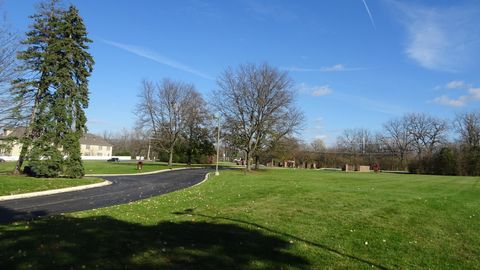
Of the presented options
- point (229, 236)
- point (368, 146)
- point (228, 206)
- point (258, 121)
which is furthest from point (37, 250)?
point (368, 146)

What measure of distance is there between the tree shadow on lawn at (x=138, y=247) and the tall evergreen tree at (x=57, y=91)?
18679 mm

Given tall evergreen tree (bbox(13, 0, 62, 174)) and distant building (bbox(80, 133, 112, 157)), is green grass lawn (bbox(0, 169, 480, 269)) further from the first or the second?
distant building (bbox(80, 133, 112, 157))

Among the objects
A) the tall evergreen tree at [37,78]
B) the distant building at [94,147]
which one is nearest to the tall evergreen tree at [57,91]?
the tall evergreen tree at [37,78]

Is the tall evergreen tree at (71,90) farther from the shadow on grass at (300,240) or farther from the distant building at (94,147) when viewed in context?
the distant building at (94,147)

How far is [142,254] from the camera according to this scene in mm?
6297

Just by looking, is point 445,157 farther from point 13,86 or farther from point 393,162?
point 13,86

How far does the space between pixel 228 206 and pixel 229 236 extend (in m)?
4.52

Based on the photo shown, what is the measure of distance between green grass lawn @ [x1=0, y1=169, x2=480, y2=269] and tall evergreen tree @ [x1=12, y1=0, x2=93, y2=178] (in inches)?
641

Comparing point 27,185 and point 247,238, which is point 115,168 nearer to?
point 27,185

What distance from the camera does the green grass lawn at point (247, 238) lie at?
6164mm

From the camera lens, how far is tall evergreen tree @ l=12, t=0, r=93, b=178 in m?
25.9

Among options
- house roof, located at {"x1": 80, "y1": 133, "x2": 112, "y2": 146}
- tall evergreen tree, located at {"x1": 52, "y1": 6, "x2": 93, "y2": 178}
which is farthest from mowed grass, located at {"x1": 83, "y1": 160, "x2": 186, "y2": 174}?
house roof, located at {"x1": 80, "y1": 133, "x2": 112, "y2": 146}

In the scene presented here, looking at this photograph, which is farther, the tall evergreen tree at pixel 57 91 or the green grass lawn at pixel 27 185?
the tall evergreen tree at pixel 57 91

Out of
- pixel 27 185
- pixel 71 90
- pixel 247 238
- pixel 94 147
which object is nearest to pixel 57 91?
pixel 71 90
